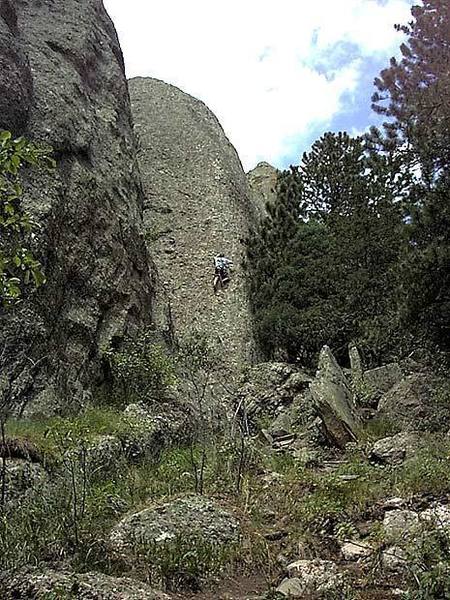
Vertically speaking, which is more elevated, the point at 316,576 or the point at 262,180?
the point at 262,180

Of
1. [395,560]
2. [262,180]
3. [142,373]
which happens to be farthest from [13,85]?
[262,180]

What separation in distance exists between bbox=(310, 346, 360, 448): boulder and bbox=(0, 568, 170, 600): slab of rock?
5.45 m

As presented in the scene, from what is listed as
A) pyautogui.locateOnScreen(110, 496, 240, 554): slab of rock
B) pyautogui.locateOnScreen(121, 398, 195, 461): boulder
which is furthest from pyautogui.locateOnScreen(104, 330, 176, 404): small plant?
pyautogui.locateOnScreen(110, 496, 240, 554): slab of rock

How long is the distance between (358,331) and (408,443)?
20.6 feet

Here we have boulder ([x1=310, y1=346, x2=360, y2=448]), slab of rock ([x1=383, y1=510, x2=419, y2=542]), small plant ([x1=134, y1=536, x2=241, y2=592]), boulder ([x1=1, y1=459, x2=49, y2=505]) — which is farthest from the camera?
boulder ([x1=310, y1=346, x2=360, y2=448])

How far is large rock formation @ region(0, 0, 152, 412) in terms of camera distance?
10438 mm

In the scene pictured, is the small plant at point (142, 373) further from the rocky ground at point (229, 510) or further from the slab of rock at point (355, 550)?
the slab of rock at point (355, 550)

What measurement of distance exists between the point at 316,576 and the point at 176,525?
125 cm

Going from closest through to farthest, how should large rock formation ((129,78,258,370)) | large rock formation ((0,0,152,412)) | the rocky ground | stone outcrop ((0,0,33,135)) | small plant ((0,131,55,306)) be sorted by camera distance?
small plant ((0,131,55,306)), the rocky ground, large rock formation ((0,0,152,412)), stone outcrop ((0,0,33,135)), large rock formation ((129,78,258,370))

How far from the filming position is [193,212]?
20.7 metres

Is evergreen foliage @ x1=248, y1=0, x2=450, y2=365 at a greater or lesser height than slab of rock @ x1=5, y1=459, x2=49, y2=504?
greater

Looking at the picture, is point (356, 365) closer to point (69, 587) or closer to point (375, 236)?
point (375, 236)

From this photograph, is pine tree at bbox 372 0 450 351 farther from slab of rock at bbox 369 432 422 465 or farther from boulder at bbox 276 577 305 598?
boulder at bbox 276 577 305 598

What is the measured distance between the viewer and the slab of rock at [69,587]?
3.91 meters
